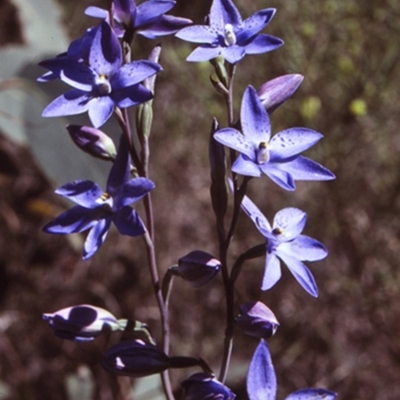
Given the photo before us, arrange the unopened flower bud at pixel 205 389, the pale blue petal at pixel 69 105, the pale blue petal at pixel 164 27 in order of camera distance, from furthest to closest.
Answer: the pale blue petal at pixel 164 27 → the pale blue petal at pixel 69 105 → the unopened flower bud at pixel 205 389

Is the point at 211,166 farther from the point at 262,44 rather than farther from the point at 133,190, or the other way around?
the point at 262,44

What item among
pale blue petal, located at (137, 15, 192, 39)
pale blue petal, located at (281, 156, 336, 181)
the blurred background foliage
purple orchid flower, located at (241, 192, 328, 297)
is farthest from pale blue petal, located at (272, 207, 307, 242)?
the blurred background foliage

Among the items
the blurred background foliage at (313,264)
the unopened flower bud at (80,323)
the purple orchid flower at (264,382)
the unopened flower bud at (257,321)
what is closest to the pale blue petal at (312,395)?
the purple orchid flower at (264,382)

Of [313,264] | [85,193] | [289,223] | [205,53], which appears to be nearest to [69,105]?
[85,193]

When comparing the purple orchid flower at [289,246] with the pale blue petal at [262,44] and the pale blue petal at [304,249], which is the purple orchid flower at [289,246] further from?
the pale blue petal at [262,44]

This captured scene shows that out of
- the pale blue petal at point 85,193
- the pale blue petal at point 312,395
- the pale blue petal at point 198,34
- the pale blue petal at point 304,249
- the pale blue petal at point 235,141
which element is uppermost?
the pale blue petal at point 198,34
